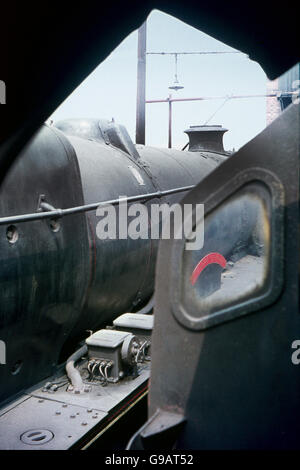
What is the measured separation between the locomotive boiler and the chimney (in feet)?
14.8

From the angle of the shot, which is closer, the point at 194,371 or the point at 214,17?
the point at 214,17

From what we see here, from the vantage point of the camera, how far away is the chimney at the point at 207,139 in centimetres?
869

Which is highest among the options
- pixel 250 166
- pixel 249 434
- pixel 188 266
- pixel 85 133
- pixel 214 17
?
pixel 85 133

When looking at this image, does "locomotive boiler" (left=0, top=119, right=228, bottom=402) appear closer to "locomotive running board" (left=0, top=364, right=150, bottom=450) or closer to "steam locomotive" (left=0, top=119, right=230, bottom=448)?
"steam locomotive" (left=0, top=119, right=230, bottom=448)

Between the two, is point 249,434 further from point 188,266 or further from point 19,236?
point 19,236

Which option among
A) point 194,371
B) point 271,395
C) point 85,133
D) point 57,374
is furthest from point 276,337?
point 85,133

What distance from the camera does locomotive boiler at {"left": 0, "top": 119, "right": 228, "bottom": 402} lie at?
2.65 m

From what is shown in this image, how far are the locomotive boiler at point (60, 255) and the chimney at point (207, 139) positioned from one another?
450cm

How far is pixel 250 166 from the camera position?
5.04 ft

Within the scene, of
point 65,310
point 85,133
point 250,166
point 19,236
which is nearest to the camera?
point 250,166

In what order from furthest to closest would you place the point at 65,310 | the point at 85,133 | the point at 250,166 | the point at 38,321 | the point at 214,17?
the point at 85,133, the point at 65,310, the point at 38,321, the point at 250,166, the point at 214,17

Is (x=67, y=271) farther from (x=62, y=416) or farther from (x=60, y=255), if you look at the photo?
(x=62, y=416)

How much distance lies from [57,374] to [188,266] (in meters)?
1.90

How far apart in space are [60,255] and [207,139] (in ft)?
20.5
